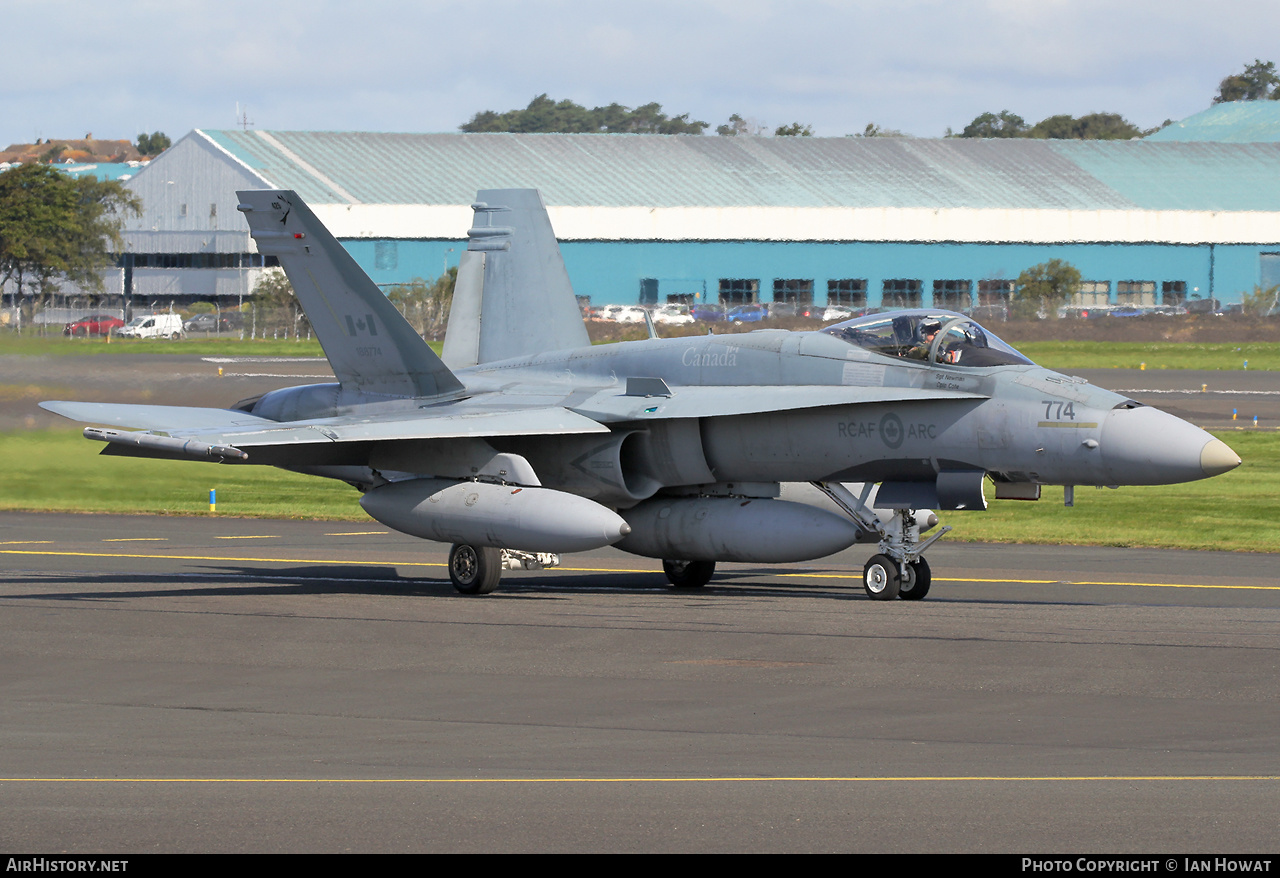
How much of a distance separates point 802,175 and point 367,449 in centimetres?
6806

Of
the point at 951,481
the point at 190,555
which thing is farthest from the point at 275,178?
the point at 951,481

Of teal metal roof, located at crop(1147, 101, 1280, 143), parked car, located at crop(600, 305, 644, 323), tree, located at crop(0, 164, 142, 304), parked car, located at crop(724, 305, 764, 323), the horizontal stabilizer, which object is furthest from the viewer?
teal metal roof, located at crop(1147, 101, 1280, 143)

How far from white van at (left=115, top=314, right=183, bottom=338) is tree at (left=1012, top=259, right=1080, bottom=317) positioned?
4055cm

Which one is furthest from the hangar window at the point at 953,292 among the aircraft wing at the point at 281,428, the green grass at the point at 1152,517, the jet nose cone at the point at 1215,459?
the jet nose cone at the point at 1215,459

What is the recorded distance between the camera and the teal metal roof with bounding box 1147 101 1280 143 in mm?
112000

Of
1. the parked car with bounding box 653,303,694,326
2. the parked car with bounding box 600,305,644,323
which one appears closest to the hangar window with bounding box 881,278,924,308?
the parked car with bounding box 653,303,694,326

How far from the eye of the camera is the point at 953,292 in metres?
83.6

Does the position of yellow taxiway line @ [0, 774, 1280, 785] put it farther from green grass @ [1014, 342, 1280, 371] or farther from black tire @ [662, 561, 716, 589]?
green grass @ [1014, 342, 1280, 371]

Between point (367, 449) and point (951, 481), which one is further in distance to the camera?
point (367, 449)

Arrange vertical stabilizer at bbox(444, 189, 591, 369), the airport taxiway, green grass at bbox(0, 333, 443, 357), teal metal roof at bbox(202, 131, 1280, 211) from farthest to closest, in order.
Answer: teal metal roof at bbox(202, 131, 1280, 211), green grass at bbox(0, 333, 443, 357), vertical stabilizer at bbox(444, 189, 591, 369), the airport taxiway

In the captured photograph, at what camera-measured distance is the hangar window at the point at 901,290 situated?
83.0m

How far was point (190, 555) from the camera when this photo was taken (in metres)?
22.0

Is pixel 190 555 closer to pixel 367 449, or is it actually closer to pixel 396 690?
pixel 367 449

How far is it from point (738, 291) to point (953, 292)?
11.4 metres
